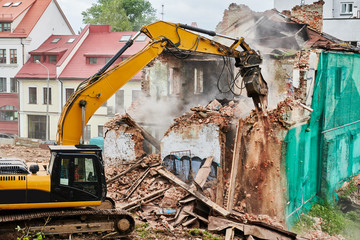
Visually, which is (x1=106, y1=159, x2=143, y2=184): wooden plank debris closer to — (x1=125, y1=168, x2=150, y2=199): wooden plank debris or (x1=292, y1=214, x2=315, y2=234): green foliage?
(x1=125, y1=168, x2=150, y2=199): wooden plank debris

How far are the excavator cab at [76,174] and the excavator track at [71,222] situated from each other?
425 mm

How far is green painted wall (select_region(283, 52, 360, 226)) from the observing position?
14.6m

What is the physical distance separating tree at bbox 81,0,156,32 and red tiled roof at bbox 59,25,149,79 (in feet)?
27.3

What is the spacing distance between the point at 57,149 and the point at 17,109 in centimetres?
3140

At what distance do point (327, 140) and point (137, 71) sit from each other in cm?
910

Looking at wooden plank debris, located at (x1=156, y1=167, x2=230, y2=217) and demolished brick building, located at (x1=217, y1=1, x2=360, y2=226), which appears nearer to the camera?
wooden plank debris, located at (x1=156, y1=167, x2=230, y2=217)

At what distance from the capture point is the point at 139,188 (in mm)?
14570

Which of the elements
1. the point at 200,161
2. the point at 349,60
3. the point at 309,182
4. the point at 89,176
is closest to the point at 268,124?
the point at 200,161

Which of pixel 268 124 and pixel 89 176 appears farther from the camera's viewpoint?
pixel 268 124

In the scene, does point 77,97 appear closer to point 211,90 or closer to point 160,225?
point 160,225

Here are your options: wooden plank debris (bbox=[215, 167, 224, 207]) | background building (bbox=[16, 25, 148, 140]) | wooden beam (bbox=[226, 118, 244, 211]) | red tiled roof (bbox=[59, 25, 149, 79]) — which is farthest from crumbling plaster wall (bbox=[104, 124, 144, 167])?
red tiled roof (bbox=[59, 25, 149, 79])

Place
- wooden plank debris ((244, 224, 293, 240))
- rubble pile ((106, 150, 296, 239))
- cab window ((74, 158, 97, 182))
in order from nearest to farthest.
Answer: cab window ((74, 158, 97, 182))
wooden plank debris ((244, 224, 293, 240))
rubble pile ((106, 150, 296, 239))

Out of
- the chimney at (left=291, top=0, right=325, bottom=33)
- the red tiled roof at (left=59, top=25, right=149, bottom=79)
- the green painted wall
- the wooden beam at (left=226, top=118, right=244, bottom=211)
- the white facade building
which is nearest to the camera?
the wooden beam at (left=226, top=118, right=244, bottom=211)

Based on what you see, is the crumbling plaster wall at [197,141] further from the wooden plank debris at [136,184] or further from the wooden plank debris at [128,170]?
the wooden plank debris at [128,170]
